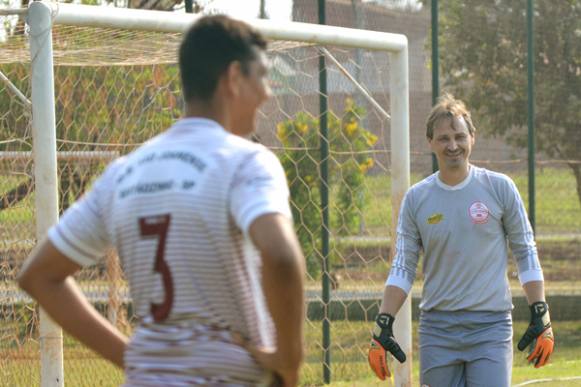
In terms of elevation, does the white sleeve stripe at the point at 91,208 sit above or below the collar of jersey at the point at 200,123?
below

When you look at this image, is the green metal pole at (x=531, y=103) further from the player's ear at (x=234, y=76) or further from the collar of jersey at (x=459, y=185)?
the player's ear at (x=234, y=76)

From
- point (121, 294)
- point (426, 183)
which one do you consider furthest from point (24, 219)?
point (426, 183)

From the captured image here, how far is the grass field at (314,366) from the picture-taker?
7.25 meters

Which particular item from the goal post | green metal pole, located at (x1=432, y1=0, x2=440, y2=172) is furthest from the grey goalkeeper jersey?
green metal pole, located at (x1=432, y1=0, x2=440, y2=172)

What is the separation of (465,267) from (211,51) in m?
2.95

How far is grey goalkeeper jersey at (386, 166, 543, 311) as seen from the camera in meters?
5.37

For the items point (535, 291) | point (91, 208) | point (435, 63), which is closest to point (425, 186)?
point (535, 291)

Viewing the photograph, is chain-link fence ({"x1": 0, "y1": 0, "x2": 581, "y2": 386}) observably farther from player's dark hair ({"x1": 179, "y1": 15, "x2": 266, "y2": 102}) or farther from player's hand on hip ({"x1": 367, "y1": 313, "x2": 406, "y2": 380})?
player's dark hair ({"x1": 179, "y1": 15, "x2": 266, "y2": 102})

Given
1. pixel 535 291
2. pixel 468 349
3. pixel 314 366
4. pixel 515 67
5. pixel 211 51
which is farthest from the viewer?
pixel 515 67

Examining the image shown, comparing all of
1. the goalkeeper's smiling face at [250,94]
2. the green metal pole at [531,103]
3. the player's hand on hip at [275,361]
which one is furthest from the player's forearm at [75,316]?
the green metal pole at [531,103]

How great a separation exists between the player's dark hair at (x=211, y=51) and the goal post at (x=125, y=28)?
223cm

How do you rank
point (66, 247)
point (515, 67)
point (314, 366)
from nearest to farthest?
point (66, 247) → point (314, 366) → point (515, 67)

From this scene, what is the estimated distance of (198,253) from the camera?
257cm

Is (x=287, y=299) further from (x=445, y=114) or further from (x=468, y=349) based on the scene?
(x=445, y=114)
